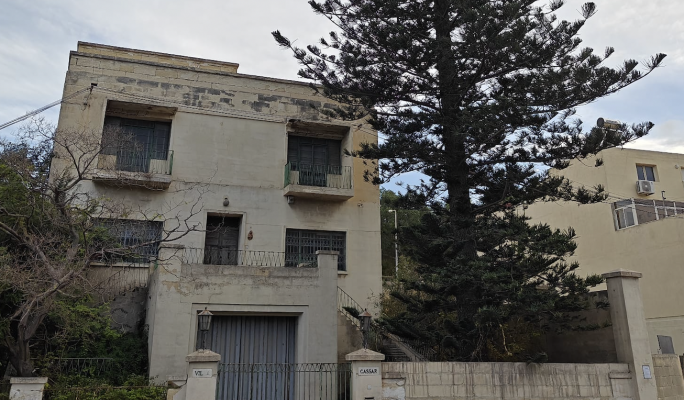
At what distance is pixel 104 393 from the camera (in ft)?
34.4

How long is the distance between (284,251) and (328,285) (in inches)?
125

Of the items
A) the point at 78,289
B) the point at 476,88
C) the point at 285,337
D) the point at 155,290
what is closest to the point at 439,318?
the point at 285,337

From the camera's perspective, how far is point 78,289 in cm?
1161

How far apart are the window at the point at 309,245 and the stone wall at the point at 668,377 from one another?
27.7 feet

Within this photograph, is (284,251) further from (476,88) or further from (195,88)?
(476,88)

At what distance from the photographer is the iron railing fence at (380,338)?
12.5 m

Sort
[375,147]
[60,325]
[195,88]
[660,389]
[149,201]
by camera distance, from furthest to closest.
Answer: [195,88], [149,201], [375,147], [60,325], [660,389]

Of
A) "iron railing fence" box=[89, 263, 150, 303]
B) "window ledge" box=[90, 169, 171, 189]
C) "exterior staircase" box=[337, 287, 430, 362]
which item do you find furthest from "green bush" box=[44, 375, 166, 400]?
"window ledge" box=[90, 169, 171, 189]

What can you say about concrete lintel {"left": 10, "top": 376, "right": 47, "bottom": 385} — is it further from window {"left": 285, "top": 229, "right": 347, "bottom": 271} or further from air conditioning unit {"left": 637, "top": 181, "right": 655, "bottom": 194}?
air conditioning unit {"left": 637, "top": 181, "right": 655, "bottom": 194}

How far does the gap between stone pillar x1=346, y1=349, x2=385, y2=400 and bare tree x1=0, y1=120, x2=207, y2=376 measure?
4974mm

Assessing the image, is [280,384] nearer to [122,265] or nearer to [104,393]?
[104,393]

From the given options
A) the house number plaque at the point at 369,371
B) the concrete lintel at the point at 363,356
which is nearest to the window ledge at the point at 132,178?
the concrete lintel at the point at 363,356

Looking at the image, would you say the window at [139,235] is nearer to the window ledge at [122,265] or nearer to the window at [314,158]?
the window ledge at [122,265]

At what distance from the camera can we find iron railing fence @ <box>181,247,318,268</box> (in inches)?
604
